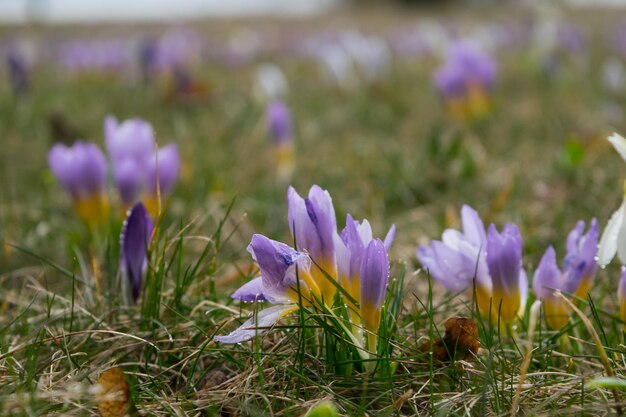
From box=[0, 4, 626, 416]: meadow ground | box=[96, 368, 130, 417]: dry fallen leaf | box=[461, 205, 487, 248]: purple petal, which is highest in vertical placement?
box=[461, 205, 487, 248]: purple petal

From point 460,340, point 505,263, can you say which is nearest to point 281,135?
point 505,263

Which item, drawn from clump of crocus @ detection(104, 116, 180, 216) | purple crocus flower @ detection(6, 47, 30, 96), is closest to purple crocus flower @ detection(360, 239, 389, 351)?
clump of crocus @ detection(104, 116, 180, 216)

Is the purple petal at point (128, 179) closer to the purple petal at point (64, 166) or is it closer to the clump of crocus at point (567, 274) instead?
the purple petal at point (64, 166)

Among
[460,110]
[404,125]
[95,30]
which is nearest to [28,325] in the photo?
[460,110]

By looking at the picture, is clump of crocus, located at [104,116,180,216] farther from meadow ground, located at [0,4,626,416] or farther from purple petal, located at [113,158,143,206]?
meadow ground, located at [0,4,626,416]

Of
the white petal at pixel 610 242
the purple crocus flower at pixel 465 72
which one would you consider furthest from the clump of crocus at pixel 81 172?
the purple crocus flower at pixel 465 72

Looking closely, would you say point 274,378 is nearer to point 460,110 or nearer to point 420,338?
point 420,338

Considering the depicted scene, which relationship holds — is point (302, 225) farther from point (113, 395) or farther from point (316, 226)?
point (113, 395)
